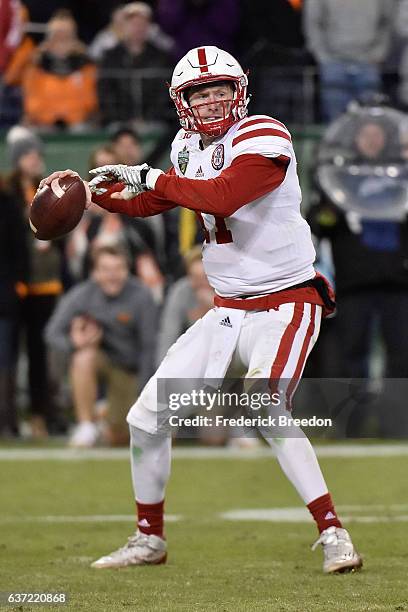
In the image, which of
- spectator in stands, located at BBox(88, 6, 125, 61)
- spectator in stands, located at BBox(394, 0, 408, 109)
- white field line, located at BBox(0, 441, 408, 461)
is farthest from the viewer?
spectator in stands, located at BBox(88, 6, 125, 61)

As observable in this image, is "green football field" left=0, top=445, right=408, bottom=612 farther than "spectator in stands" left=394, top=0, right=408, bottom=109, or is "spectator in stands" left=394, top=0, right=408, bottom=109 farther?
"spectator in stands" left=394, top=0, right=408, bottom=109

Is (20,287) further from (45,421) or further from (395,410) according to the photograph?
(395,410)

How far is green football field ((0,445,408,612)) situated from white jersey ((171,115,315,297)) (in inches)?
43.8

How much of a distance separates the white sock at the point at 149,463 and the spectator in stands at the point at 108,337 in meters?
4.18

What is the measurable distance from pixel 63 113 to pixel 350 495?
496cm

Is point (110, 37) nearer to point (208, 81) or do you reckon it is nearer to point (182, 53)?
point (182, 53)

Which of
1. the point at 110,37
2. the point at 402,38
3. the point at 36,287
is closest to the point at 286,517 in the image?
the point at 36,287

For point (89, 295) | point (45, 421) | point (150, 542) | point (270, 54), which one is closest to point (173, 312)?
point (89, 295)

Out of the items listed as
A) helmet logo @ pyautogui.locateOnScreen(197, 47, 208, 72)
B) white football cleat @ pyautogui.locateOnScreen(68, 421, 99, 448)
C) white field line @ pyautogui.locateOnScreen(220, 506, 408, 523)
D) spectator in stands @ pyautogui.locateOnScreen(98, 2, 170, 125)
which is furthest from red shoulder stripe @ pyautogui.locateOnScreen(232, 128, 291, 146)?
spectator in stands @ pyautogui.locateOnScreen(98, 2, 170, 125)

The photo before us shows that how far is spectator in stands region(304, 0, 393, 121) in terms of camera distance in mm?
11000

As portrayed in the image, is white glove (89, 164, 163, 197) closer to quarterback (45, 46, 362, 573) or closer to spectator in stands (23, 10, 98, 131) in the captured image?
quarterback (45, 46, 362, 573)

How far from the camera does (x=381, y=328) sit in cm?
1005

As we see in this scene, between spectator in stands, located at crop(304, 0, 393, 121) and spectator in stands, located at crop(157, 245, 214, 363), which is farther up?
spectator in stands, located at crop(304, 0, 393, 121)

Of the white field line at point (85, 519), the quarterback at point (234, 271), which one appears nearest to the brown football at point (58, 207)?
the quarterback at point (234, 271)
